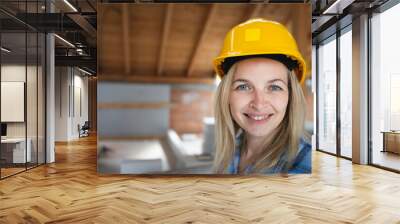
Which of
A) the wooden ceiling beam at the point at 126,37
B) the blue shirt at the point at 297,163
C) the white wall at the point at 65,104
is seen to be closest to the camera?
the wooden ceiling beam at the point at 126,37

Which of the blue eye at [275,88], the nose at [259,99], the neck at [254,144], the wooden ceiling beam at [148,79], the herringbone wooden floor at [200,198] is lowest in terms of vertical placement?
the herringbone wooden floor at [200,198]

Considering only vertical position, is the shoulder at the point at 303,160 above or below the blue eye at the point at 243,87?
below

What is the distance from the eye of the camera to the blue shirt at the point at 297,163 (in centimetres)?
589

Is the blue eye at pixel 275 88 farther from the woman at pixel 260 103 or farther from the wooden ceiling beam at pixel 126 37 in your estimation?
the wooden ceiling beam at pixel 126 37

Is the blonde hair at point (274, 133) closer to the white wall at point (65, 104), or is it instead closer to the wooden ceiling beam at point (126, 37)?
the wooden ceiling beam at point (126, 37)

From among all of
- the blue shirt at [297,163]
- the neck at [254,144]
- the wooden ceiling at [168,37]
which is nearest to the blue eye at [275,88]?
the wooden ceiling at [168,37]

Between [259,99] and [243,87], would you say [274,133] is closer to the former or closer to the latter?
[259,99]

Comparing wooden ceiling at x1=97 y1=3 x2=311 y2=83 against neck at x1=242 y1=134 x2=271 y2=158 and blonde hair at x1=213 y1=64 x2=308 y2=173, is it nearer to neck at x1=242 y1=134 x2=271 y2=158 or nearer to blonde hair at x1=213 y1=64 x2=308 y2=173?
blonde hair at x1=213 y1=64 x2=308 y2=173

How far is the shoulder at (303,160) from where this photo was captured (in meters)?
5.93

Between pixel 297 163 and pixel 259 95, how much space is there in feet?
4.23

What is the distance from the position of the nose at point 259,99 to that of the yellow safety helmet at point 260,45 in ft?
1.85

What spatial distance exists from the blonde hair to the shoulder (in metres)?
0.08

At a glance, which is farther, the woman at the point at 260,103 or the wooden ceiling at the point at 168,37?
the wooden ceiling at the point at 168,37

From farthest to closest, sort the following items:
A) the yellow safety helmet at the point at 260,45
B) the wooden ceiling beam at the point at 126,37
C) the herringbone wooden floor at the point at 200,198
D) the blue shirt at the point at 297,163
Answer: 1. the blue shirt at the point at 297,163
2. the wooden ceiling beam at the point at 126,37
3. the yellow safety helmet at the point at 260,45
4. the herringbone wooden floor at the point at 200,198
